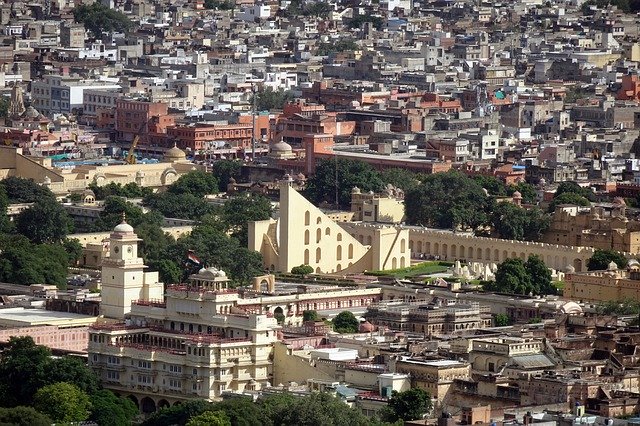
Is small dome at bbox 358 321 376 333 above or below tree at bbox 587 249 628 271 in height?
above

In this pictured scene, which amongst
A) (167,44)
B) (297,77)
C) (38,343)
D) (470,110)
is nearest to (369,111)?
(470,110)

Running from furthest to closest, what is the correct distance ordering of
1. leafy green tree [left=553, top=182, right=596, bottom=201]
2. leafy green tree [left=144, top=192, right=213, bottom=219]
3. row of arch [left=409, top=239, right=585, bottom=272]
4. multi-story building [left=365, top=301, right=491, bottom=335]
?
leafy green tree [left=553, top=182, right=596, bottom=201] < leafy green tree [left=144, top=192, right=213, bottom=219] < row of arch [left=409, top=239, right=585, bottom=272] < multi-story building [left=365, top=301, right=491, bottom=335]

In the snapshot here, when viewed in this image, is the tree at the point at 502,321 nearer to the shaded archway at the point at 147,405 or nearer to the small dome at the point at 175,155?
the shaded archway at the point at 147,405

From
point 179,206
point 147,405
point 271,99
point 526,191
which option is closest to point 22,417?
point 147,405

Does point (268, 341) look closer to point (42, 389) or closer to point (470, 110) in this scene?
point (42, 389)

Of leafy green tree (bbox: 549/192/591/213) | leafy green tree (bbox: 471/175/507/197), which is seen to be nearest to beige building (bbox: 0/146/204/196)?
leafy green tree (bbox: 471/175/507/197)

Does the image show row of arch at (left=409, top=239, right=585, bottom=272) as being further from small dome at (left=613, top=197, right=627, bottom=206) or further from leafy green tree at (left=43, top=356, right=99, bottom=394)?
leafy green tree at (left=43, top=356, right=99, bottom=394)

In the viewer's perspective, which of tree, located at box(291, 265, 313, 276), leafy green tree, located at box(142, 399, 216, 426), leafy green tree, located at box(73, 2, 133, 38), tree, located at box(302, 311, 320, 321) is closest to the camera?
leafy green tree, located at box(142, 399, 216, 426)
